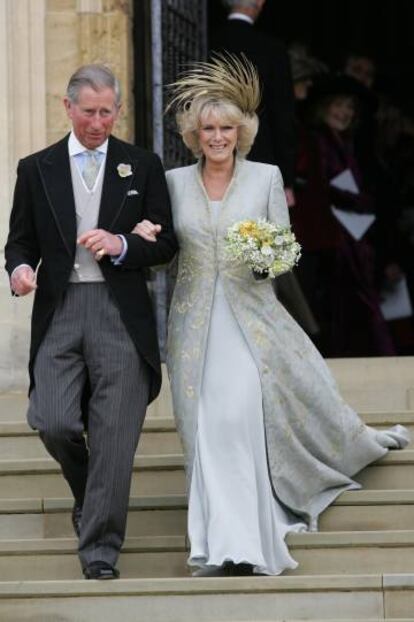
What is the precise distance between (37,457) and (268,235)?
1.75 metres

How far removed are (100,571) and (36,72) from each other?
3541 millimetres

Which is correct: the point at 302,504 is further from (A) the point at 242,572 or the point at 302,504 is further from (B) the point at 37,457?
(B) the point at 37,457

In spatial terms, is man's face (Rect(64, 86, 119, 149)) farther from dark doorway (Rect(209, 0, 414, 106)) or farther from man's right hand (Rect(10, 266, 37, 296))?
dark doorway (Rect(209, 0, 414, 106))

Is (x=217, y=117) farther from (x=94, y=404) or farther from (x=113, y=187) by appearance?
(x=94, y=404)

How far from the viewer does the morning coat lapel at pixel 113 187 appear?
30.0 feet

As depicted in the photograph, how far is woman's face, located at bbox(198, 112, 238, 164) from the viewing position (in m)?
9.34

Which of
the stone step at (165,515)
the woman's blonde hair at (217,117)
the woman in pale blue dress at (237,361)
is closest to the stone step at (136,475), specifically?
the stone step at (165,515)

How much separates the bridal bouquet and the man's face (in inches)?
23.4

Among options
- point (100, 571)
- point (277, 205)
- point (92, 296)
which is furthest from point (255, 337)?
point (100, 571)

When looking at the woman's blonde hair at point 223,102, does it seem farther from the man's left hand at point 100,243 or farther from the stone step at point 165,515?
the stone step at point 165,515

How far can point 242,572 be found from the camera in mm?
9008

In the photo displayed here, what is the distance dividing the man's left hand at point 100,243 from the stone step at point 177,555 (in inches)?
44.7

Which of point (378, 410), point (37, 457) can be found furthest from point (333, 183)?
point (37, 457)

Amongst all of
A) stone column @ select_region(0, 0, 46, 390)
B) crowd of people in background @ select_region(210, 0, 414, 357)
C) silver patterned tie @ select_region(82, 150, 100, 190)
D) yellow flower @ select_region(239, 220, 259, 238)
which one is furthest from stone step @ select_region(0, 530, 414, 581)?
crowd of people in background @ select_region(210, 0, 414, 357)
